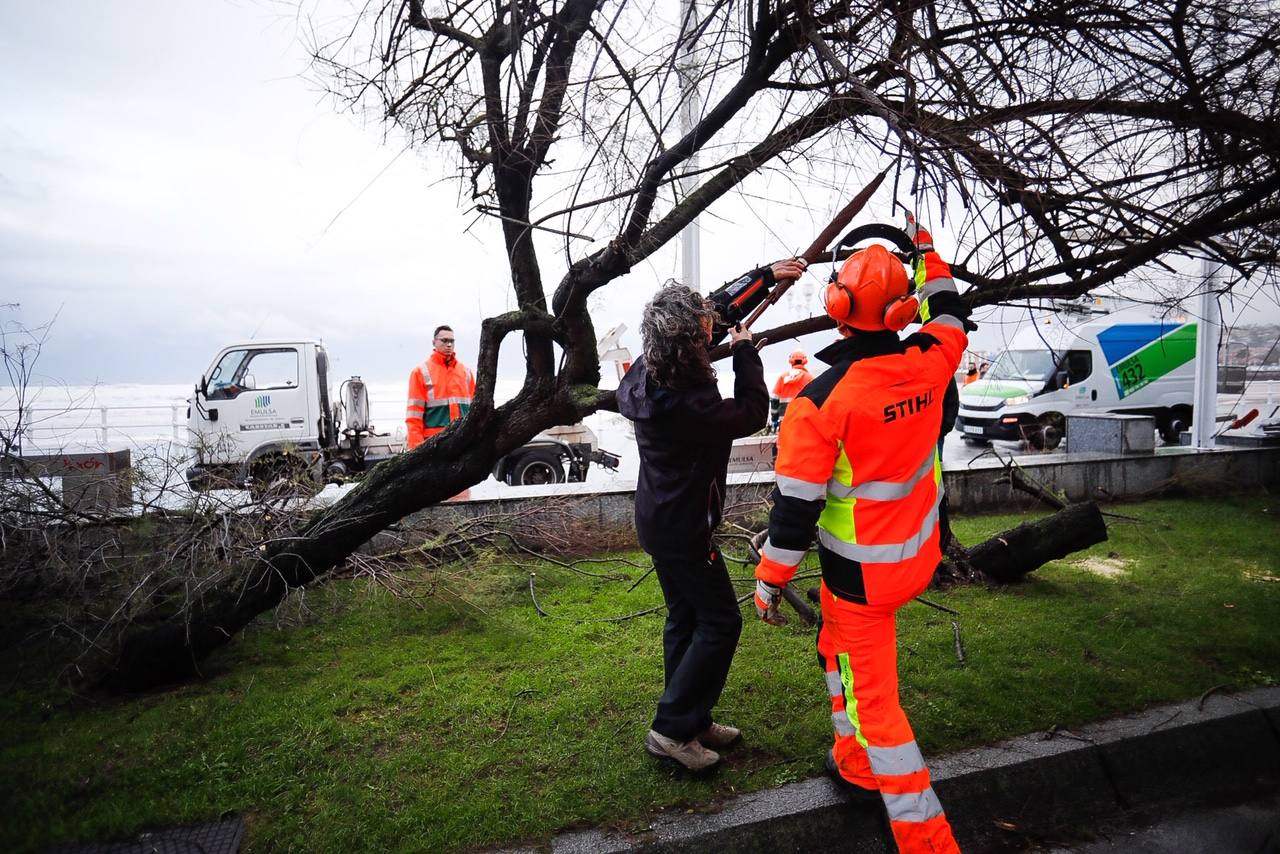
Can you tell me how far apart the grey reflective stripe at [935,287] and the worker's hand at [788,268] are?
0.47 meters

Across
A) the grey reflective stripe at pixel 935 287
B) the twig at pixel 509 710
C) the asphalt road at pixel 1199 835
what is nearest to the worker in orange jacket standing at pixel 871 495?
the grey reflective stripe at pixel 935 287

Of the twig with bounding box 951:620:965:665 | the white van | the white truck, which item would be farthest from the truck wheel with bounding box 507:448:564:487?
the white van

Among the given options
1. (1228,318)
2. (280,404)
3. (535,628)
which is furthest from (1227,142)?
(280,404)

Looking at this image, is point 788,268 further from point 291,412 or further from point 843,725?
point 291,412

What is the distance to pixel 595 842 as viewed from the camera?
2590 mm

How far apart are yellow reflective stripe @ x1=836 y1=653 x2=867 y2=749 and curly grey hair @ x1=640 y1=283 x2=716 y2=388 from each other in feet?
3.62

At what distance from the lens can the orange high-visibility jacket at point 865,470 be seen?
2.51 metres

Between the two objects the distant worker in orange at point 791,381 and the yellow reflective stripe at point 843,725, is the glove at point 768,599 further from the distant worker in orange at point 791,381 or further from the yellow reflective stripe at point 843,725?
the distant worker in orange at point 791,381

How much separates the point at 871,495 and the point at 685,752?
1.26m

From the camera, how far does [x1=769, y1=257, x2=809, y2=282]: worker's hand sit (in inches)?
121

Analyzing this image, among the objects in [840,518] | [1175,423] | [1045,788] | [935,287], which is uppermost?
[935,287]

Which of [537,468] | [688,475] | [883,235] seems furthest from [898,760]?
[537,468]

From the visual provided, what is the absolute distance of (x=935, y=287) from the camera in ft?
9.52

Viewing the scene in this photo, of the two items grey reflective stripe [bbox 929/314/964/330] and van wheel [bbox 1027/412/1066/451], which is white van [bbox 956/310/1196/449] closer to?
van wheel [bbox 1027/412/1066/451]
